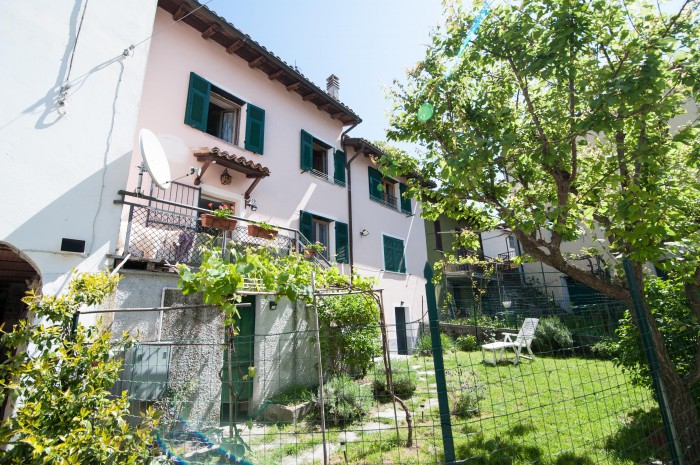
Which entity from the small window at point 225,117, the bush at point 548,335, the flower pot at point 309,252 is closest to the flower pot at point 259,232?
the flower pot at point 309,252

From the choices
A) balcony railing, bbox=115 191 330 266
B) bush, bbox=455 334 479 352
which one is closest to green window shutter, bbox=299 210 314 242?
balcony railing, bbox=115 191 330 266

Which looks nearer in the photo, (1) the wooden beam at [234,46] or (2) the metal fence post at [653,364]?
(2) the metal fence post at [653,364]

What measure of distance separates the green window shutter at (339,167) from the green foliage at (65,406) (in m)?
9.67

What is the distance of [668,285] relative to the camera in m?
4.53

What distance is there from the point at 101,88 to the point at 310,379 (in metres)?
6.49

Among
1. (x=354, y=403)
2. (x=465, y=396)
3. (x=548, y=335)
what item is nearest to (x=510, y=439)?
(x=465, y=396)

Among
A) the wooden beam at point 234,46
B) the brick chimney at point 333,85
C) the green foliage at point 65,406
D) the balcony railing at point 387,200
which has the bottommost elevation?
the green foliage at point 65,406

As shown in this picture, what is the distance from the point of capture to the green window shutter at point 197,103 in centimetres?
799

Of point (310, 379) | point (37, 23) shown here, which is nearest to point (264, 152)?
point (37, 23)

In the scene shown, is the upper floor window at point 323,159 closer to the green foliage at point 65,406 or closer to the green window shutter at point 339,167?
the green window shutter at point 339,167

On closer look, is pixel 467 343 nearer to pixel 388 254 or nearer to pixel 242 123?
pixel 388 254

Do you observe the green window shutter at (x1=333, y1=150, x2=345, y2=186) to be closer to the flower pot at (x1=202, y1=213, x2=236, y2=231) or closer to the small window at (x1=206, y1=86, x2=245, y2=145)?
the small window at (x1=206, y1=86, x2=245, y2=145)

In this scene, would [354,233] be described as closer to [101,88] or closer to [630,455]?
[101,88]

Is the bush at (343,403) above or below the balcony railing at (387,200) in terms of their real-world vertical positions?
below
